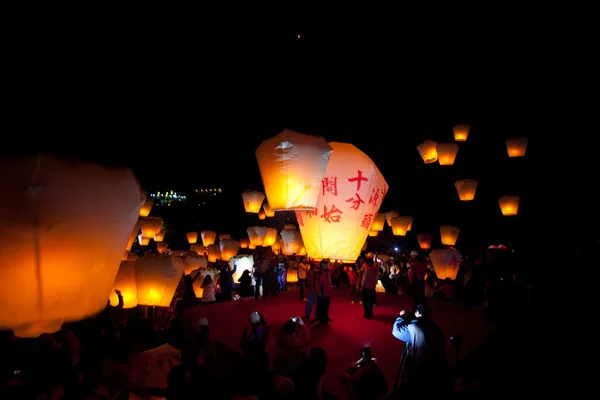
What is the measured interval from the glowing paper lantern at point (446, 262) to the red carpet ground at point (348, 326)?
1196mm

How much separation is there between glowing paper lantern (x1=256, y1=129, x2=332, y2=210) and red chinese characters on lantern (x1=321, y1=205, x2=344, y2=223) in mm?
755

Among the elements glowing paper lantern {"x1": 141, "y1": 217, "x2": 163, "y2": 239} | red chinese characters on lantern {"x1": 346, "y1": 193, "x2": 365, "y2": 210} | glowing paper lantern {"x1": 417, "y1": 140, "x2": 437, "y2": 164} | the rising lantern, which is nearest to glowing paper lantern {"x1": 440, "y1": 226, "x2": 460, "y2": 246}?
glowing paper lantern {"x1": 417, "y1": 140, "x2": 437, "y2": 164}

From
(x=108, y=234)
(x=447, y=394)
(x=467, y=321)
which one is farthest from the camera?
(x=467, y=321)

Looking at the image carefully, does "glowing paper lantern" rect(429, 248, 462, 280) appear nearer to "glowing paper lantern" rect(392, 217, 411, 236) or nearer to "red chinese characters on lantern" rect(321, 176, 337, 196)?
"glowing paper lantern" rect(392, 217, 411, 236)

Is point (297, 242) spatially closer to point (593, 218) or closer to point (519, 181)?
point (519, 181)

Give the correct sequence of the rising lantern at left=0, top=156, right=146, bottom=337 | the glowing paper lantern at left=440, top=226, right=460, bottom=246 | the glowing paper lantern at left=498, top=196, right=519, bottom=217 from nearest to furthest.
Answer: the rising lantern at left=0, top=156, right=146, bottom=337 < the glowing paper lantern at left=498, top=196, right=519, bottom=217 < the glowing paper lantern at left=440, top=226, right=460, bottom=246

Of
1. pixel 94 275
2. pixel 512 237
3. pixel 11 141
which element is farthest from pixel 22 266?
pixel 512 237

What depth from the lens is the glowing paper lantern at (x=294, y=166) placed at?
6430 mm

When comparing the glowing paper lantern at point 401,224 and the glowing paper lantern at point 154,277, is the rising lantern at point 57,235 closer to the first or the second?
the glowing paper lantern at point 154,277

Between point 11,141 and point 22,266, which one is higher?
point 11,141

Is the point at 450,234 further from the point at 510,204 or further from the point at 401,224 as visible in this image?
the point at 510,204

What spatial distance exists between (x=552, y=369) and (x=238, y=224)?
29839mm

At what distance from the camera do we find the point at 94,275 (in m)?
2.51

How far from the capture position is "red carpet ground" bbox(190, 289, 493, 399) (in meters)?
7.29
